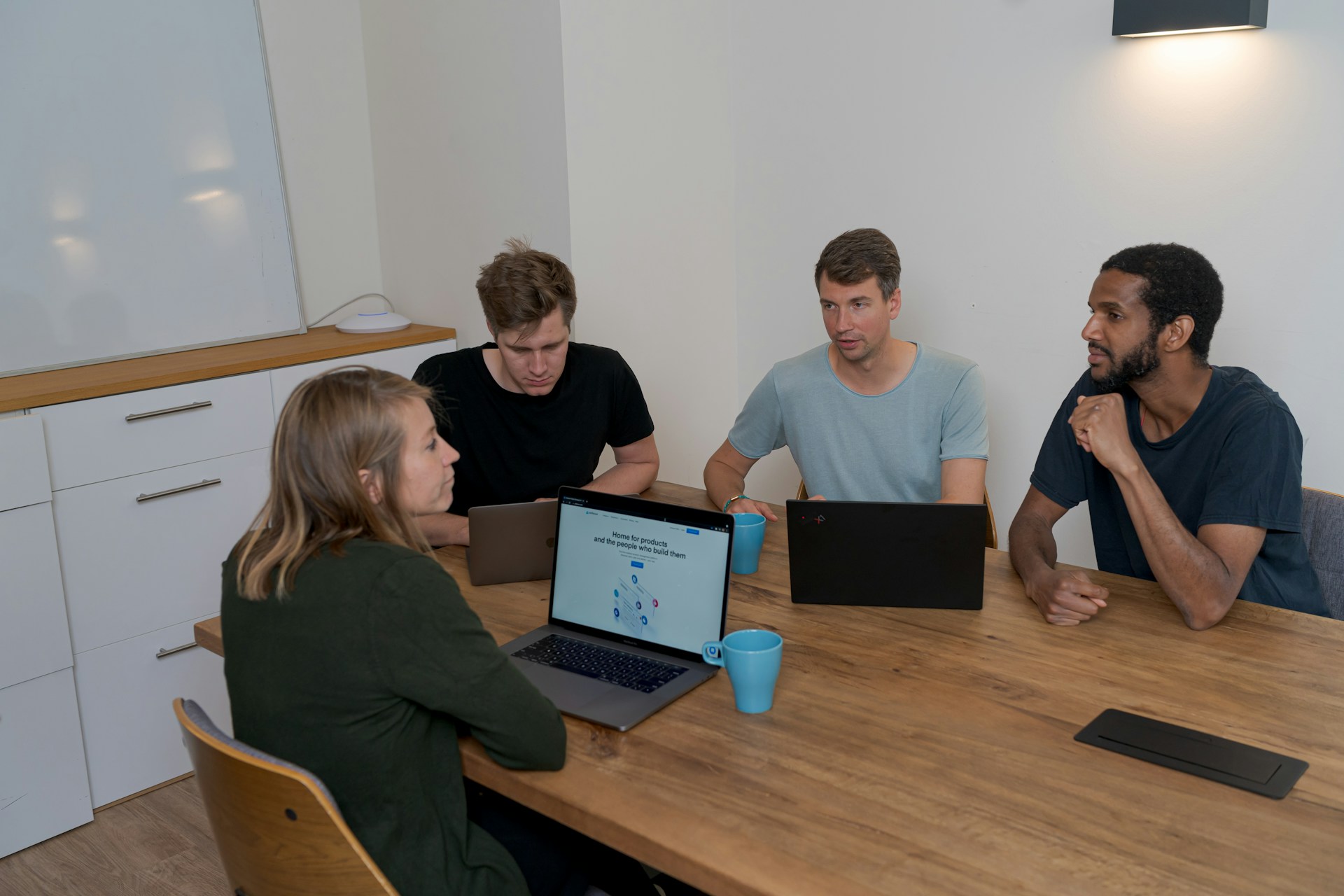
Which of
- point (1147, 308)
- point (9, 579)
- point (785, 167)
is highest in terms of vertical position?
point (785, 167)

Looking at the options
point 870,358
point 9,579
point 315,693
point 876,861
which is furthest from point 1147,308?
point 9,579

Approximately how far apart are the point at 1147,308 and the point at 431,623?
1426mm

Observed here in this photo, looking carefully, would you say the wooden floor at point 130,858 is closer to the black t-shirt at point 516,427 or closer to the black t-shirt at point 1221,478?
the black t-shirt at point 516,427

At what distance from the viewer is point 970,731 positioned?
4.35ft

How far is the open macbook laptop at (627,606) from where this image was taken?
1.49 m

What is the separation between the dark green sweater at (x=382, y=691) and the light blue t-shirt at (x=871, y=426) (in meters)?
1.31

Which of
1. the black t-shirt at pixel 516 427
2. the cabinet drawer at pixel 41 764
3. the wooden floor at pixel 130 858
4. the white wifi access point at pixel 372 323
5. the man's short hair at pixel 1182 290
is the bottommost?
the wooden floor at pixel 130 858

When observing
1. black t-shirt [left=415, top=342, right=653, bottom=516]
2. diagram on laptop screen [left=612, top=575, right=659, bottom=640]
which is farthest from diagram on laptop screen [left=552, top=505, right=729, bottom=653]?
black t-shirt [left=415, top=342, right=653, bottom=516]

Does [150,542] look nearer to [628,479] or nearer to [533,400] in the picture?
[533,400]

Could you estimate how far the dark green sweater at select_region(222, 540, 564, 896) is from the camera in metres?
1.23

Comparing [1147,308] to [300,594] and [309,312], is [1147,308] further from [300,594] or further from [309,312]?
[309,312]

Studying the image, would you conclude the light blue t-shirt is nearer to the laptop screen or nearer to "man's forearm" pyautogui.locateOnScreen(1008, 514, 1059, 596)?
"man's forearm" pyautogui.locateOnScreen(1008, 514, 1059, 596)

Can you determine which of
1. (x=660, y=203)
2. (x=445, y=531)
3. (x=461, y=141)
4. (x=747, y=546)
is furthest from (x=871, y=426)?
(x=461, y=141)

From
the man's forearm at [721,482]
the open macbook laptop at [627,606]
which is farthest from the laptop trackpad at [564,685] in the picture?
the man's forearm at [721,482]
